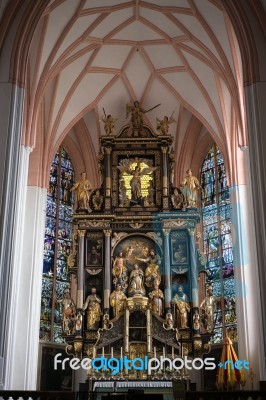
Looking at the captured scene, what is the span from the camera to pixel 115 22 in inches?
770

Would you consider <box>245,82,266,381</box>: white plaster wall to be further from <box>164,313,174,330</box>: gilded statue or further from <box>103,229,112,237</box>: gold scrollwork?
<box>103,229,112,237</box>: gold scrollwork

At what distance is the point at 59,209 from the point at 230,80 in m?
8.19

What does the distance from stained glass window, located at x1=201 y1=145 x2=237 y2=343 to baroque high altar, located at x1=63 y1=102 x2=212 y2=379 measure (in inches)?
86.8

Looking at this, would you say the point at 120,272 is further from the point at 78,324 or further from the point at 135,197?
the point at 135,197

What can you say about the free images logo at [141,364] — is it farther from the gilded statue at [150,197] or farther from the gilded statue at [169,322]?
the gilded statue at [150,197]

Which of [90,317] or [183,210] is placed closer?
[90,317]

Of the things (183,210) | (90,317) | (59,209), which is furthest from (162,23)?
(90,317)

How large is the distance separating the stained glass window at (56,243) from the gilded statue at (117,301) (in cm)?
364

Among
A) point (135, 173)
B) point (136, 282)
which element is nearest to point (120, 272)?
point (136, 282)

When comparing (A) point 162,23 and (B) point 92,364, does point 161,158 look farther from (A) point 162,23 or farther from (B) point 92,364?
(B) point 92,364

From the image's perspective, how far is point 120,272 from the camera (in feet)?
59.0

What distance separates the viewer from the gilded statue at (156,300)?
1733 centimetres

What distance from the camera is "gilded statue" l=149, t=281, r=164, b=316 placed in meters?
17.3

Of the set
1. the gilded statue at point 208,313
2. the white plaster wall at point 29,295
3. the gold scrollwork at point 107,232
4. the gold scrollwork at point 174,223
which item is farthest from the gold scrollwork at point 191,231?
the white plaster wall at point 29,295
